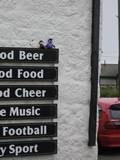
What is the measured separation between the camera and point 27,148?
7562mm

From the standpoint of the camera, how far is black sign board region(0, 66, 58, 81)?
7426 millimetres

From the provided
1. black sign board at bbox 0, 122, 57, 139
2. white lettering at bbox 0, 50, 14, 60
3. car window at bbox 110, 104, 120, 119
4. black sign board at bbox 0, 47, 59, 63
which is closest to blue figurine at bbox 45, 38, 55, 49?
black sign board at bbox 0, 47, 59, 63

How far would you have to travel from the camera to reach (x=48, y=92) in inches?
300

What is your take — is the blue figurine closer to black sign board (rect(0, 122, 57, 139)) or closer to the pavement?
black sign board (rect(0, 122, 57, 139))

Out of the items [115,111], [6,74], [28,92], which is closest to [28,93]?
[28,92]

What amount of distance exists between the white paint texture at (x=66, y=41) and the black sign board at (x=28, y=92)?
17 centimetres

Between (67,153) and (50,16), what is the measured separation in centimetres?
188

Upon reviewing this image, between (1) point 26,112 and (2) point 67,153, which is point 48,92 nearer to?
(1) point 26,112

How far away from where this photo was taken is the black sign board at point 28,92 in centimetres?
743

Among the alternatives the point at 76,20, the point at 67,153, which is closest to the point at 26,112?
the point at 67,153

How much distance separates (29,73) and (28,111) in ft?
1.63

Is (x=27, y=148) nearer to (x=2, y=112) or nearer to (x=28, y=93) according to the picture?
(x=2, y=112)

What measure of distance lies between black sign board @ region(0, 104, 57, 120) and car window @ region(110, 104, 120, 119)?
538 centimetres

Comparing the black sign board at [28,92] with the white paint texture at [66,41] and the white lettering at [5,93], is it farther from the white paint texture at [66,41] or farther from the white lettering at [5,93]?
the white paint texture at [66,41]
